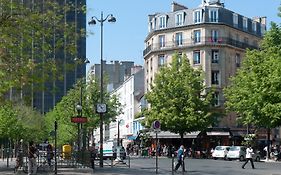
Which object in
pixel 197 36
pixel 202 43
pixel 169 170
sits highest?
pixel 197 36

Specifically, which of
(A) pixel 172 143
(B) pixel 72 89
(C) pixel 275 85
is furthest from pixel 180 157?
(A) pixel 172 143

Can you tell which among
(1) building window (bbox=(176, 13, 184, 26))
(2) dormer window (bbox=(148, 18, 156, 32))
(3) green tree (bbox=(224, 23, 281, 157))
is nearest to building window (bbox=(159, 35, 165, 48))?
(1) building window (bbox=(176, 13, 184, 26))

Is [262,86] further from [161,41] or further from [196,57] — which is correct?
[161,41]

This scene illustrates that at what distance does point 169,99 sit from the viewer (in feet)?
214

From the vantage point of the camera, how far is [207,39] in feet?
254

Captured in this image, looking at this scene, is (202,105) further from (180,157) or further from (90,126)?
(180,157)

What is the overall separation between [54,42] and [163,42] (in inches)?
2292

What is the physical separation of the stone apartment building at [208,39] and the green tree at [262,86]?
17.9 meters

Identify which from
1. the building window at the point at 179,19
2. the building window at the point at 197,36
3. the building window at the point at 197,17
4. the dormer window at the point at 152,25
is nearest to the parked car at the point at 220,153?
the building window at the point at 197,36

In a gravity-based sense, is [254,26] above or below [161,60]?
above

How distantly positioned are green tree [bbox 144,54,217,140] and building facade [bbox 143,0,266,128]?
899 cm

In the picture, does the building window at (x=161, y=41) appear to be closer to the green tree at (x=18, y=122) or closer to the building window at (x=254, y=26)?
the building window at (x=254, y=26)

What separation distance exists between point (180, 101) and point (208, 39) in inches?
611

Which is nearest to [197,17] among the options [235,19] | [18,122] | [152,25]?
[235,19]
